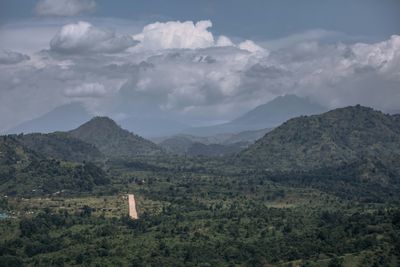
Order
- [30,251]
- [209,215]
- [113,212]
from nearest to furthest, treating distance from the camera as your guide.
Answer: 1. [30,251]
2. [209,215]
3. [113,212]

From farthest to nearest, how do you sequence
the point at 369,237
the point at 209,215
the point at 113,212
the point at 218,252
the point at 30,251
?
the point at 113,212 < the point at 209,215 < the point at 30,251 < the point at 218,252 < the point at 369,237

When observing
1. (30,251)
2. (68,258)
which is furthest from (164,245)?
(30,251)

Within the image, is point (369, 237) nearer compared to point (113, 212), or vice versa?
point (369, 237)

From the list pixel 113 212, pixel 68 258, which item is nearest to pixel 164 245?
pixel 68 258

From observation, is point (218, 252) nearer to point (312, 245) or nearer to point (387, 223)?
point (312, 245)

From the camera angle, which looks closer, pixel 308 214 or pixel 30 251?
pixel 30 251

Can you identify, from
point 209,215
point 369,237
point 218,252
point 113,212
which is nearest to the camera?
point 369,237

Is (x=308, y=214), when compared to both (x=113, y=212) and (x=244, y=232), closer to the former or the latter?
(x=244, y=232)

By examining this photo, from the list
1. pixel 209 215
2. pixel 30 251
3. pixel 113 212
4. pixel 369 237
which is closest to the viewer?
pixel 369 237

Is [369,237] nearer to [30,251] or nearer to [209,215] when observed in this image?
[209,215]
